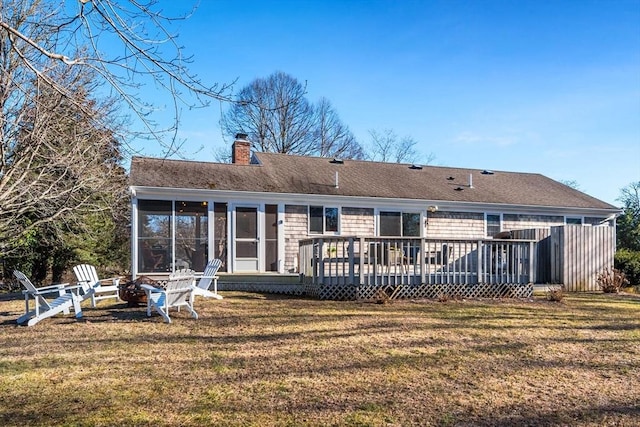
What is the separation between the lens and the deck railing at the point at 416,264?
1037cm

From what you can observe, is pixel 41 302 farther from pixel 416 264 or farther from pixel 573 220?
pixel 573 220

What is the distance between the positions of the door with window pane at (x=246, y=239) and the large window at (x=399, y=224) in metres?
4.24

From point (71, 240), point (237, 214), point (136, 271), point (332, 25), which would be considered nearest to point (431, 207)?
point (237, 214)

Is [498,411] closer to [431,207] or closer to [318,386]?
[318,386]

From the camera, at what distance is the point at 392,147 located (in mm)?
39406

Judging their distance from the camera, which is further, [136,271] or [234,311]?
[136,271]

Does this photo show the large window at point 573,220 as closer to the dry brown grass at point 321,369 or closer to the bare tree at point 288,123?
the dry brown grass at point 321,369

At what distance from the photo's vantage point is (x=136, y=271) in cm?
1221

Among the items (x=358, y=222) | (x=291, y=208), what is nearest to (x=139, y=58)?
(x=291, y=208)

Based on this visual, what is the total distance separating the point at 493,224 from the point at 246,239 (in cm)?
900

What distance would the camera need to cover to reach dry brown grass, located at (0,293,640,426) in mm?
3625

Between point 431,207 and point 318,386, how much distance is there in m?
11.9

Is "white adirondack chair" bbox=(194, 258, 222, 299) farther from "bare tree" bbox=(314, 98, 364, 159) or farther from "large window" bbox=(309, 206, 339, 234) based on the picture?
"bare tree" bbox=(314, 98, 364, 159)

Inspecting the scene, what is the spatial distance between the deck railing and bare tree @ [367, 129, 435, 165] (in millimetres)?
27710
